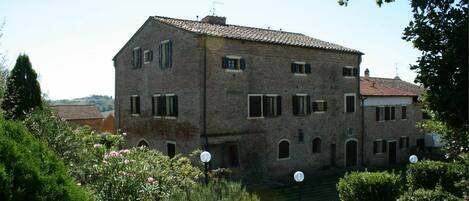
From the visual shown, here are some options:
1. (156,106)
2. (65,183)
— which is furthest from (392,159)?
(65,183)

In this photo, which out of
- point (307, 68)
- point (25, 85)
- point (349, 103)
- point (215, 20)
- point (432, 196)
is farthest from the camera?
point (349, 103)

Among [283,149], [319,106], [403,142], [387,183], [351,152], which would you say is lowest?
[351,152]

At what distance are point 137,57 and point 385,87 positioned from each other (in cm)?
1926

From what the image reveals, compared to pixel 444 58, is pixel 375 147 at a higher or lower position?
lower

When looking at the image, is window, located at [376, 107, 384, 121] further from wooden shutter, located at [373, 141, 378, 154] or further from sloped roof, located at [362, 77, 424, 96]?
sloped roof, located at [362, 77, 424, 96]

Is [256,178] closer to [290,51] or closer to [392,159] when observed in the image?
[290,51]

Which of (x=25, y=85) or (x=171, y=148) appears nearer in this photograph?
(x=25, y=85)

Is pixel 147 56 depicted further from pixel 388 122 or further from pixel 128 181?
pixel 388 122

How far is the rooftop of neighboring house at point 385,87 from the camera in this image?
101 feet

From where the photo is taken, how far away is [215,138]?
70.8ft

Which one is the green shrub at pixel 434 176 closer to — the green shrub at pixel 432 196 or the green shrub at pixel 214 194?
the green shrub at pixel 432 196

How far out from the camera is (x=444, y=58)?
8.43m

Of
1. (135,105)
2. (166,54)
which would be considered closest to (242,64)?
(166,54)

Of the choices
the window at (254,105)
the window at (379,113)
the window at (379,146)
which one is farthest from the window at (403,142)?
the window at (254,105)
